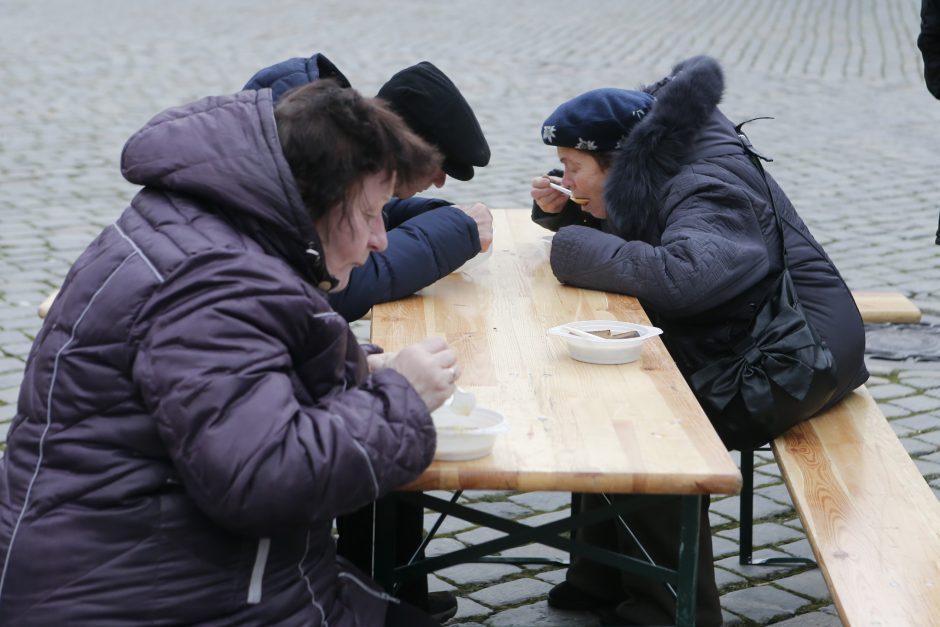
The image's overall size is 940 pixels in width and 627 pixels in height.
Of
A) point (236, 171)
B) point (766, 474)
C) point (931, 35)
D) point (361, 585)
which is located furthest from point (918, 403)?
point (236, 171)

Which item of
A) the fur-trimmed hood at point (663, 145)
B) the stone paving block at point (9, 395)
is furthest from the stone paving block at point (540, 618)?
the stone paving block at point (9, 395)

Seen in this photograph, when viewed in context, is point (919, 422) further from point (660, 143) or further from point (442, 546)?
point (660, 143)

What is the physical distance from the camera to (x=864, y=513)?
285 centimetres

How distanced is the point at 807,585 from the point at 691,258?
1114mm

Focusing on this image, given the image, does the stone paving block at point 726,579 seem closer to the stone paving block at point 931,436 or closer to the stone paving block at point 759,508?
the stone paving block at point 759,508

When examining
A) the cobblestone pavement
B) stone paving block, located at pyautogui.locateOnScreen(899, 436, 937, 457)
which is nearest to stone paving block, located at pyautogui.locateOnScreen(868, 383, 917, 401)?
the cobblestone pavement

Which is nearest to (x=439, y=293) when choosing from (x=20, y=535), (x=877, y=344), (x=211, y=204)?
(x=211, y=204)

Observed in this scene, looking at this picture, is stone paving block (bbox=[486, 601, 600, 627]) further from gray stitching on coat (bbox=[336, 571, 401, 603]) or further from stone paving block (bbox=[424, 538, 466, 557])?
gray stitching on coat (bbox=[336, 571, 401, 603])

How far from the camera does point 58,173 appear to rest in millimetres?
8172

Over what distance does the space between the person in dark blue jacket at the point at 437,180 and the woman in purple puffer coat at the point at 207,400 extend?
3.47ft

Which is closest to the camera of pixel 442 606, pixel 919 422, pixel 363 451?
pixel 363 451

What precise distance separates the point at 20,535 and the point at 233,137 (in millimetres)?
661

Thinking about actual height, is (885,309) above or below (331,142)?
below

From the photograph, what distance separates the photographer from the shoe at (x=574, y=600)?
346 cm
